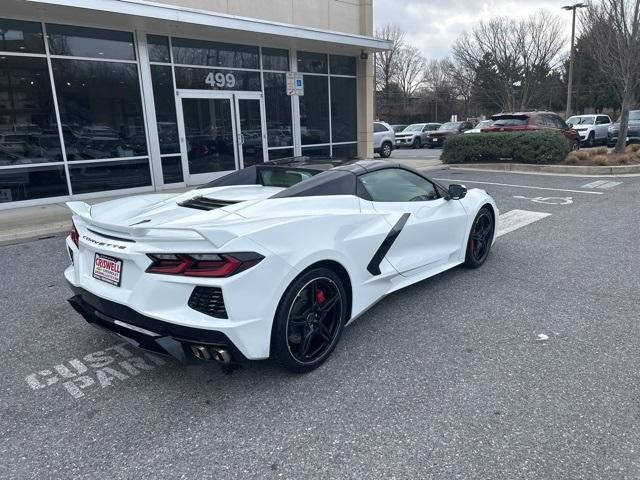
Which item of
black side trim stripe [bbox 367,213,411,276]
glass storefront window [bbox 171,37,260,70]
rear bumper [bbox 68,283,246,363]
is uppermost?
glass storefront window [bbox 171,37,260,70]

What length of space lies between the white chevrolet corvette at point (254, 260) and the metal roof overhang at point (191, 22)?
22.0 ft

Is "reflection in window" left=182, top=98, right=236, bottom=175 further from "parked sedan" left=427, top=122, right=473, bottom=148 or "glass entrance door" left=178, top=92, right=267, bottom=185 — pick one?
"parked sedan" left=427, top=122, right=473, bottom=148

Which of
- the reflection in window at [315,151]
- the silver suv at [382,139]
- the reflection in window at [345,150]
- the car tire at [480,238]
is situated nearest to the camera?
the car tire at [480,238]

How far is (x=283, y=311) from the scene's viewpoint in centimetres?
291

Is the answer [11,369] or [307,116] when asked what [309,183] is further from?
[307,116]

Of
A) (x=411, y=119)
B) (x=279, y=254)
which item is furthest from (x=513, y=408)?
(x=411, y=119)

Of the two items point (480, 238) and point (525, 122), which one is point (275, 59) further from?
point (480, 238)

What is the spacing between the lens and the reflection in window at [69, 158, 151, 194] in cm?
1014

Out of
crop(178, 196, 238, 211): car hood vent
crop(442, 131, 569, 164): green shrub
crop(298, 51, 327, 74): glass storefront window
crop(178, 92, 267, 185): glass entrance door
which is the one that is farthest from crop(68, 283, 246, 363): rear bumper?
crop(442, 131, 569, 164): green shrub

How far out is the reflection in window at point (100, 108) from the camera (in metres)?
9.85

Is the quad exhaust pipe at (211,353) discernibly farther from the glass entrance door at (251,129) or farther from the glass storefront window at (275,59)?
the glass storefront window at (275,59)

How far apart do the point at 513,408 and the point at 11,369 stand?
3400 mm

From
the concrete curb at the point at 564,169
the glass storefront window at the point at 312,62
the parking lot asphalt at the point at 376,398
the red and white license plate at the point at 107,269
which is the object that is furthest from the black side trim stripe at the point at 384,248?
the concrete curb at the point at 564,169

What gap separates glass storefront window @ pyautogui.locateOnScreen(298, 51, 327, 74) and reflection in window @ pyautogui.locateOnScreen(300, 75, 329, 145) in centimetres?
23
